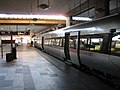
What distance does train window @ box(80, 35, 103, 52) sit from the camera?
7903 millimetres

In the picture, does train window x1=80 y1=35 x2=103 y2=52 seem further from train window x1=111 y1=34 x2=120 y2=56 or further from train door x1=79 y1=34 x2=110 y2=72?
train window x1=111 y1=34 x2=120 y2=56

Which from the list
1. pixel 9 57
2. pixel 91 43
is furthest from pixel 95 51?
pixel 9 57

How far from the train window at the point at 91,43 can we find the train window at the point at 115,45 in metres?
0.91

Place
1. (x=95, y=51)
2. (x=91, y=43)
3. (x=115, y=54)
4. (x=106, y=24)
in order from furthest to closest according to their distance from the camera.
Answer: (x=91, y=43) → (x=95, y=51) → (x=106, y=24) → (x=115, y=54)

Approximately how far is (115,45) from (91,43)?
2250 millimetres

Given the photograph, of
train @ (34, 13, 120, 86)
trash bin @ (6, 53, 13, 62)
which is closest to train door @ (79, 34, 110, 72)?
train @ (34, 13, 120, 86)

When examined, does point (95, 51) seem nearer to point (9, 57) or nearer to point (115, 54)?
point (115, 54)

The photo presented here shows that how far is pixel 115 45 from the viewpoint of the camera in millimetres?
6637

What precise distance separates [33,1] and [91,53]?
684cm

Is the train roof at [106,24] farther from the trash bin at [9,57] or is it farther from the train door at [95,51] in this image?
the trash bin at [9,57]

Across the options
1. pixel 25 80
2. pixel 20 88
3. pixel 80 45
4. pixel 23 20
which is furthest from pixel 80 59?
pixel 23 20

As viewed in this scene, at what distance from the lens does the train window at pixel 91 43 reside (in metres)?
7.90

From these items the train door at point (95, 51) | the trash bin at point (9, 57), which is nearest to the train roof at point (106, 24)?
the train door at point (95, 51)

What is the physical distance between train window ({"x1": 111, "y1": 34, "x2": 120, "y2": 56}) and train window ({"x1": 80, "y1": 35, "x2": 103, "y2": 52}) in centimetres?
91
